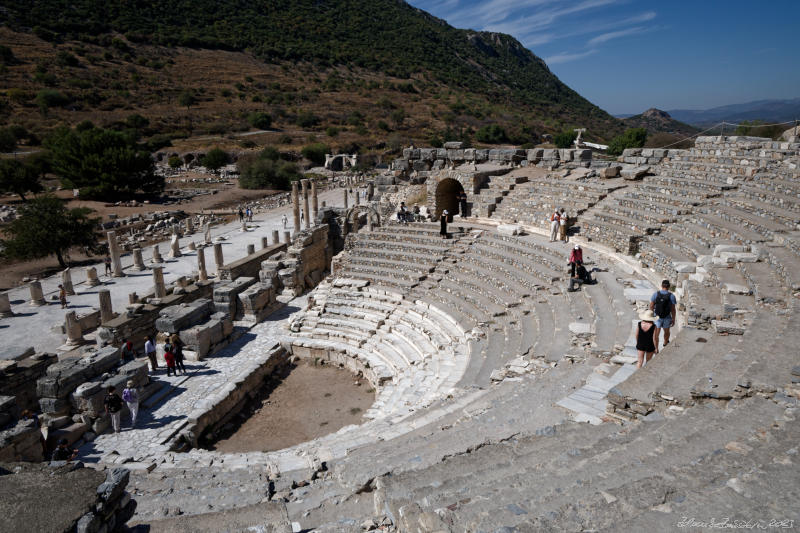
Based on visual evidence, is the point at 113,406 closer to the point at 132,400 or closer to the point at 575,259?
the point at 132,400

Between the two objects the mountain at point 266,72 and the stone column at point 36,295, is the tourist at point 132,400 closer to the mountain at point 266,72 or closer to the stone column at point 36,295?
the stone column at point 36,295

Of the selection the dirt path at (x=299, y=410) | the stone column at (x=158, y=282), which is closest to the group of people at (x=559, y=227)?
the dirt path at (x=299, y=410)

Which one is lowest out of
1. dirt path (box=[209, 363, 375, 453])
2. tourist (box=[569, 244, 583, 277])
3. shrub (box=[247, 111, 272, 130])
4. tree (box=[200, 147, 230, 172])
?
dirt path (box=[209, 363, 375, 453])

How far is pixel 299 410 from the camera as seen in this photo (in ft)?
41.5

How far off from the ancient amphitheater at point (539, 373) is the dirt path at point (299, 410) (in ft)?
1.92

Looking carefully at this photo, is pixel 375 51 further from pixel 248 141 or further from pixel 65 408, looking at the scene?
pixel 65 408

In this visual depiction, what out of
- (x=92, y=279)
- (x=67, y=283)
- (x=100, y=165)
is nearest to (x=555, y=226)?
(x=67, y=283)

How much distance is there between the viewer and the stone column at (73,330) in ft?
50.5

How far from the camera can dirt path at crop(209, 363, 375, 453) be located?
11344 millimetres

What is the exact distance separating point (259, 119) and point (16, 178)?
118 feet

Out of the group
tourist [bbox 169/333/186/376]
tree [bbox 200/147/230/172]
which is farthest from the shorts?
tree [bbox 200/147/230/172]

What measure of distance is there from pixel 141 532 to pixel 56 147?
47691 millimetres

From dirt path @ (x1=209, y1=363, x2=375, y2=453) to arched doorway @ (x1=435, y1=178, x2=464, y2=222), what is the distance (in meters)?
10.9

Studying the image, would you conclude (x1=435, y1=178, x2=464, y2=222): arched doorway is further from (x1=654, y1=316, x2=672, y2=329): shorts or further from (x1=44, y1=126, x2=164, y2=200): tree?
(x1=44, y1=126, x2=164, y2=200): tree
